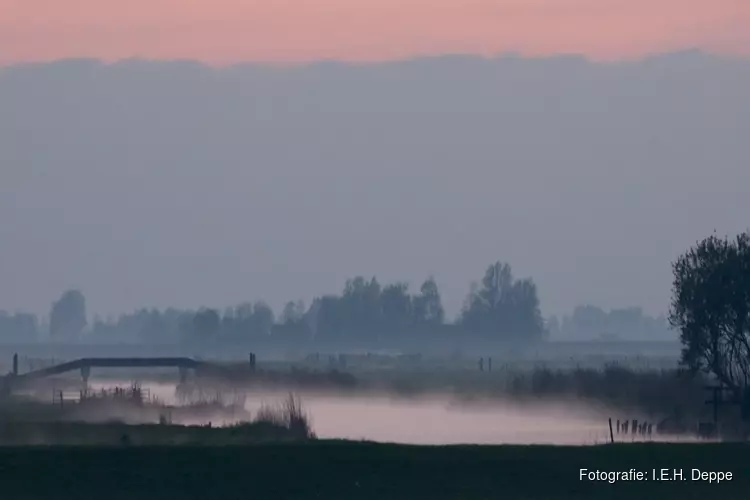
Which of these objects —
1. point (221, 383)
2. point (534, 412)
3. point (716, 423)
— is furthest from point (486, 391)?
point (716, 423)

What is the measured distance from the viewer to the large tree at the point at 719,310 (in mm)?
47250

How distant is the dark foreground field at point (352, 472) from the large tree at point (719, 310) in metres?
14.8

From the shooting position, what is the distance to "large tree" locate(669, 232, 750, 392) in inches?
1860

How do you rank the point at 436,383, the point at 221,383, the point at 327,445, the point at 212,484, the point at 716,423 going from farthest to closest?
the point at 436,383, the point at 221,383, the point at 716,423, the point at 327,445, the point at 212,484

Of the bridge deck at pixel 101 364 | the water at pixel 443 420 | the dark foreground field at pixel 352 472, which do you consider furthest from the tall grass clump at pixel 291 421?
the bridge deck at pixel 101 364

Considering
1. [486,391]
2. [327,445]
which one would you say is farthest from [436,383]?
[327,445]

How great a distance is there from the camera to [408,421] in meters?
58.5

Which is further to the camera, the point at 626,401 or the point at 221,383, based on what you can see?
the point at 221,383

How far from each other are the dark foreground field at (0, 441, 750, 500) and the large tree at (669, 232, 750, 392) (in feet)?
48.7

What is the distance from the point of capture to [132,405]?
60719 mm

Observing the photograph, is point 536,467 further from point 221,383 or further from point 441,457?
point 221,383

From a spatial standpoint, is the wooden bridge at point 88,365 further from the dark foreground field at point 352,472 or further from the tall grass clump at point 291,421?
the dark foreground field at point 352,472

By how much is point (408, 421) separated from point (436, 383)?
140ft

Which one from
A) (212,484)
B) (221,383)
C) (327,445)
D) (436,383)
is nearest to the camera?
(212,484)
